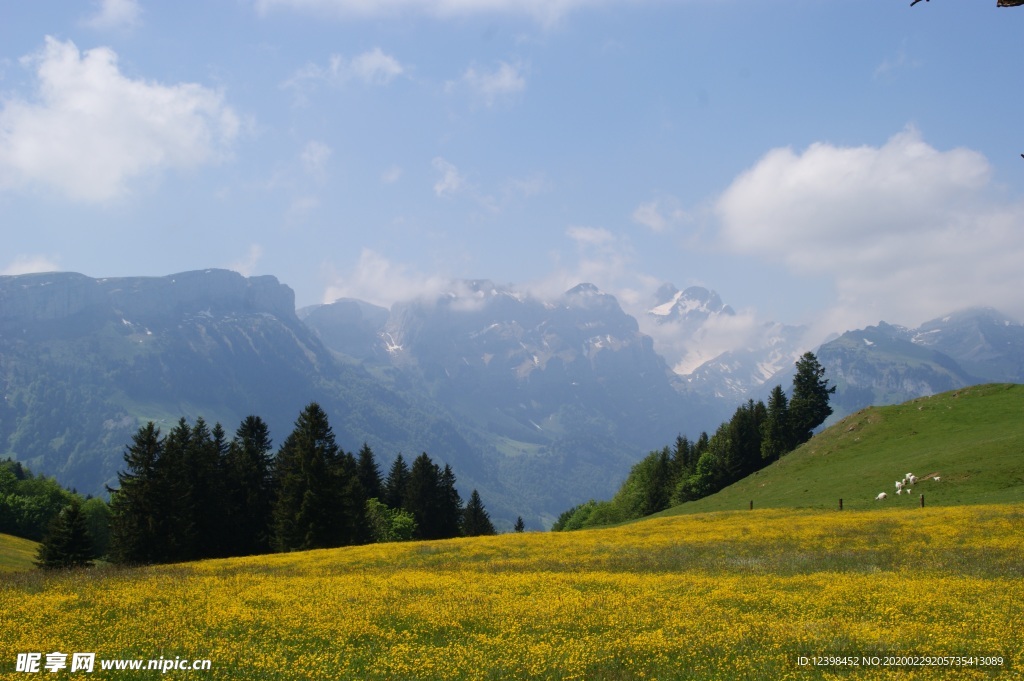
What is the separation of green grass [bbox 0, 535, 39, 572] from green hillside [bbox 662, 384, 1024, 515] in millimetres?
70269

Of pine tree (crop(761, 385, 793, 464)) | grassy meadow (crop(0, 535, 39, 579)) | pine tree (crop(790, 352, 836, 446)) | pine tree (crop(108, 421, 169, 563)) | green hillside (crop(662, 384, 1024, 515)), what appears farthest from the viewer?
pine tree (crop(790, 352, 836, 446))

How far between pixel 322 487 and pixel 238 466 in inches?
553

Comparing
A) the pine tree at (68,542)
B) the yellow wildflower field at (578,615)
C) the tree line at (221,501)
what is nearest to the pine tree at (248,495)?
the tree line at (221,501)

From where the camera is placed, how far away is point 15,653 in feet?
59.9

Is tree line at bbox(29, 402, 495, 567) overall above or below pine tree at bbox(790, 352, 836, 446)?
below

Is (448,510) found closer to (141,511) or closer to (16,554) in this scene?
(16,554)

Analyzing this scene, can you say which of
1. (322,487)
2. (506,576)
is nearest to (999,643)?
(506,576)

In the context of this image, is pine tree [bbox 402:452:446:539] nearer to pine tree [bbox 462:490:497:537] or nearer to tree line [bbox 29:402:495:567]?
pine tree [bbox 462:490:497:537]

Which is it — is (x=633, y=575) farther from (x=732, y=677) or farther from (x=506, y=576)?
(x=732, y=677)

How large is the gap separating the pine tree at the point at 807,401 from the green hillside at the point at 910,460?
27.6m

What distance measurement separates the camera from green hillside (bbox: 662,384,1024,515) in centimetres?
5434

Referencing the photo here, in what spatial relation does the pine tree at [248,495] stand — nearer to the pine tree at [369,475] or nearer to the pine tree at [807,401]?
the pine tree at [369,475]

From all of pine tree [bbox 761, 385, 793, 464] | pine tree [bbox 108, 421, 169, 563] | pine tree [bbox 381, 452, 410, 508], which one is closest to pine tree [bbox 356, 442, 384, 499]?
pine tree [bbox 381, 452, 410, 508]

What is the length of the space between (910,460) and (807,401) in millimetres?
57076
